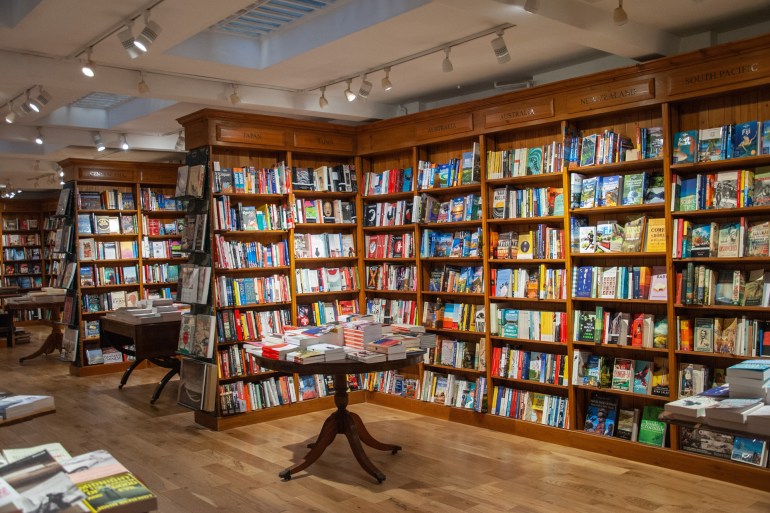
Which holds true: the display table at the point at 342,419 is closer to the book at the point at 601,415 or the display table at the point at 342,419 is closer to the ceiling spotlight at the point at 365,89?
the book at the point at 601,415

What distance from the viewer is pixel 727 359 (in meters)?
4.55

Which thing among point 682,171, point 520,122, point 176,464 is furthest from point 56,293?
point 682,171

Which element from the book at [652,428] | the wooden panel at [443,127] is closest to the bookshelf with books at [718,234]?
the book at [652,428]

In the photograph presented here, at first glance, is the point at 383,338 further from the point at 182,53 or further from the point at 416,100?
the point at 416,100

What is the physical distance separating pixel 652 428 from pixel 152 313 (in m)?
5.10

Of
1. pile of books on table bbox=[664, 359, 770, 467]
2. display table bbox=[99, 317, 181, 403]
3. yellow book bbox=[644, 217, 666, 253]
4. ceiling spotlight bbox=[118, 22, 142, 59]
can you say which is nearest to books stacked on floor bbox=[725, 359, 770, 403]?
pile of books on table bbox=[664, 359, 770, 467]

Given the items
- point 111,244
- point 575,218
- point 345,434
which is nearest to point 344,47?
point 575,218

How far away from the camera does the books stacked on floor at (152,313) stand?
7.14 m

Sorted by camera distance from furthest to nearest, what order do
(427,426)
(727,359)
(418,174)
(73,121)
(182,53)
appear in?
(73,121)
(418,174)
(427,426)
(182,53)
(727,359)

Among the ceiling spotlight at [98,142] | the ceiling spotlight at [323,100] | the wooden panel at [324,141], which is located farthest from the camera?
the ceiling spotlight at [98,142]

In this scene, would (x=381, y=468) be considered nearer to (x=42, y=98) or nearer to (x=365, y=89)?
(x=365, y=89)

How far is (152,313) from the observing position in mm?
7223

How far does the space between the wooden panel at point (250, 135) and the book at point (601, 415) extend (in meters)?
3.66

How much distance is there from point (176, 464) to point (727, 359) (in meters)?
4.00
